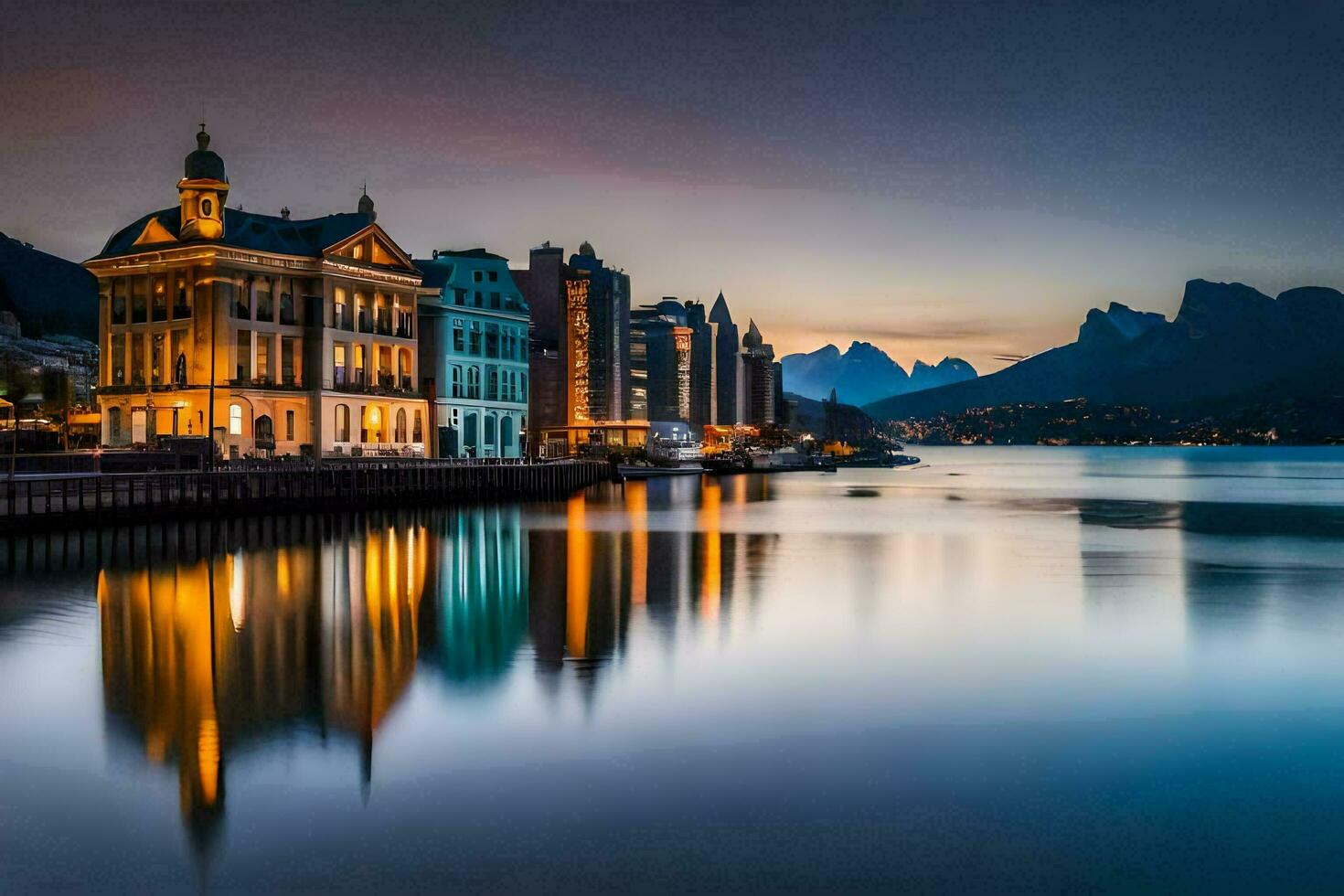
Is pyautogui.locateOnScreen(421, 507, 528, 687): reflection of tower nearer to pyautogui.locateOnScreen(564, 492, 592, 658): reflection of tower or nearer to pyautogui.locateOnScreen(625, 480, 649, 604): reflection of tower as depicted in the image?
pyautogui.locateOnScreen(564, 492, 592, 658): reflection of tower

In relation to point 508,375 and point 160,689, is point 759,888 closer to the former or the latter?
point 160,689

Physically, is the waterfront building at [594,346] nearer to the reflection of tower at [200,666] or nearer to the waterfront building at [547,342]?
the waterfront building at [547,342]

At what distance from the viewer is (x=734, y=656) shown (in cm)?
2339

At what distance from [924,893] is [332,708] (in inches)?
380

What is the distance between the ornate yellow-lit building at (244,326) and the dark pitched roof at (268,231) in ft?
0.39

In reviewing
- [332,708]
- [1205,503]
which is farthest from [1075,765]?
[1205,503]

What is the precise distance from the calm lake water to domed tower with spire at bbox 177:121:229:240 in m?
39.7

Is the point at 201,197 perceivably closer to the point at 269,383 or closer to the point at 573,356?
the point at 269,383

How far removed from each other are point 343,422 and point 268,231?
1320cm

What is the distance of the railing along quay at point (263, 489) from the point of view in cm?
4634

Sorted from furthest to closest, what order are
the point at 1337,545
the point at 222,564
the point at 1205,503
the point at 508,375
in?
1. the point at 508,375
2. the point at 1205,503
3. the point at 1337,545
4. the point at 222,564

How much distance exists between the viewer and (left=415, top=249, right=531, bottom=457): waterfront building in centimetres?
9612

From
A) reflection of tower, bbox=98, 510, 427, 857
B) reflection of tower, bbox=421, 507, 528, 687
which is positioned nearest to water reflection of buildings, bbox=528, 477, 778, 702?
reflection of tower, bbox=421, 507, 528, 687

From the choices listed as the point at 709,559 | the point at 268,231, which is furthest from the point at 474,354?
the point at 709,559
